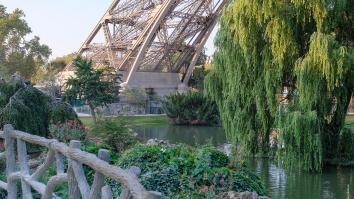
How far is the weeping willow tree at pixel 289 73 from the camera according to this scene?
11.0 metres

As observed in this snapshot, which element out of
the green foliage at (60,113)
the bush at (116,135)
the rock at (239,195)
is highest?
the green foliage at (60,113)

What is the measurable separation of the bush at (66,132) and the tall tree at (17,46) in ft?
82.9

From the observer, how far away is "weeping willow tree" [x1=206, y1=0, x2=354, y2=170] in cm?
1099

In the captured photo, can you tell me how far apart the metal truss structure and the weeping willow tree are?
2430 cm

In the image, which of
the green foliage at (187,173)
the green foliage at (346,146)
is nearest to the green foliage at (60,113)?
the green foliage at (187,173)

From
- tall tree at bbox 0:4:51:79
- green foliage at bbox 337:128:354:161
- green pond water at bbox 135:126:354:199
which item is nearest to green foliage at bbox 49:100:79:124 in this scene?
green pond water at bbox 135:126:354:199

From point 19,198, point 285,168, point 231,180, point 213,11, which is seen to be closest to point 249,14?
point 285,168

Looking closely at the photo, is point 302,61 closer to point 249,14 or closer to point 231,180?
point 249,14

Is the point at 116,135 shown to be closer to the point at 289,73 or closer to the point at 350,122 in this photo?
the point at 289,73

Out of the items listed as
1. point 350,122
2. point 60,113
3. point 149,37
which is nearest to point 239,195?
point 60,113

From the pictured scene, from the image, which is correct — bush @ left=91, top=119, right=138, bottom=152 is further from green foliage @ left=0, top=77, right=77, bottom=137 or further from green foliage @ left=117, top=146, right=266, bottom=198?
green foliage @ left=117, top=146, right=266, bottom=198

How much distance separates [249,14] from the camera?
1186cm

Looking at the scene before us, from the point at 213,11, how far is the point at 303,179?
2914 centimetres

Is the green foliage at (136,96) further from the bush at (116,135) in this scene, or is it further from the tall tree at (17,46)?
the bush at (116,135)
